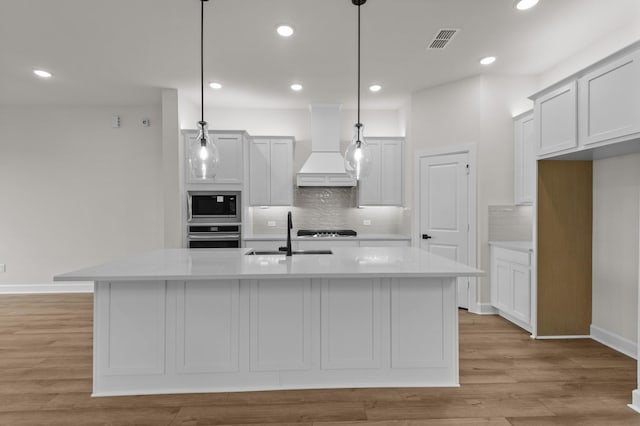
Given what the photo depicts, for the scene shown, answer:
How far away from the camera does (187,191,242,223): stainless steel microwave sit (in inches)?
200

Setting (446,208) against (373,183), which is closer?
(446,208)

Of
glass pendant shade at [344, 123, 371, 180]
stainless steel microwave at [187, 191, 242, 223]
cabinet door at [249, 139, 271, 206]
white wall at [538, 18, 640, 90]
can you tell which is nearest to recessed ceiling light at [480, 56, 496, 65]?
white wall at [538, 18, 640, 90]

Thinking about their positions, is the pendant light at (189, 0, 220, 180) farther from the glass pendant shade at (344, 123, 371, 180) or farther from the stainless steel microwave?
the stainless steel microwave

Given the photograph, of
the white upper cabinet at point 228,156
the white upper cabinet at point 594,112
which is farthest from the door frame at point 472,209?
the white upper cabinet at point 228,156

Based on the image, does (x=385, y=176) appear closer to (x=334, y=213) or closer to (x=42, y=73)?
(x=334, y=213)

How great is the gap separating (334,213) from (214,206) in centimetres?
195

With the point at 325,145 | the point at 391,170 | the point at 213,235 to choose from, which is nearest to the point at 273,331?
the point at 213,235

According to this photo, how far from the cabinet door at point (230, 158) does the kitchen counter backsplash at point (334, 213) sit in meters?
0.88

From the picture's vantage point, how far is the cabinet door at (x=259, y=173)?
5.52m

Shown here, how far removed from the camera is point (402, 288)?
2629mm

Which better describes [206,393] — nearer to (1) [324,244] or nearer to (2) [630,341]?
(1) [324,244]

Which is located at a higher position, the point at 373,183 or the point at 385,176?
the point at 385,176

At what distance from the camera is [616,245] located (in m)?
3.36

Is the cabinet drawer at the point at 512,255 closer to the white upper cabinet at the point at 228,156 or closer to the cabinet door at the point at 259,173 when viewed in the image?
the cabinet door at the point at 259,173
